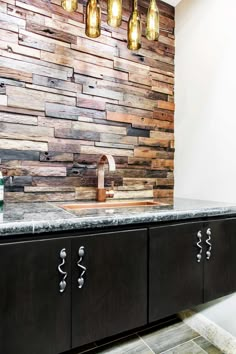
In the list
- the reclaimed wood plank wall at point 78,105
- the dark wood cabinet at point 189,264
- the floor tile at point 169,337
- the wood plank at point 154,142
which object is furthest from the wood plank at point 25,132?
the floor tile at point 169,337

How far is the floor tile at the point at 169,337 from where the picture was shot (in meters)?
1.71

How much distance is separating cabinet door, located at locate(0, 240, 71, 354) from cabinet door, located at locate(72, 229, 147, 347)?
53 millimetres

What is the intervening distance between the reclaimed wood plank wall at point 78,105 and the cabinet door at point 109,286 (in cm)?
74

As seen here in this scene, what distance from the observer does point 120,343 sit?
1.73m

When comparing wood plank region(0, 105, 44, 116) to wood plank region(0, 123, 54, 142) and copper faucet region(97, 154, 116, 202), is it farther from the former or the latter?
copper faucet region(97, 154, 116, 202)

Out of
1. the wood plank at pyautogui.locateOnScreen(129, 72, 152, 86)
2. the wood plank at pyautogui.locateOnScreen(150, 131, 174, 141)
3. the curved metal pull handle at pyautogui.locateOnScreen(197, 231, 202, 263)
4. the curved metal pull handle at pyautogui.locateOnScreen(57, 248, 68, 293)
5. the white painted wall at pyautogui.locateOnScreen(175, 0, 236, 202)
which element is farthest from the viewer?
the wood plank at pyautogui.locateOnScreen(150, 131, 174, 141)

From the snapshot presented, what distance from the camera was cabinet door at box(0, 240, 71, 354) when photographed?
0.97 m

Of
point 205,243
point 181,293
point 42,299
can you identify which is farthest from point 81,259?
point 205,243

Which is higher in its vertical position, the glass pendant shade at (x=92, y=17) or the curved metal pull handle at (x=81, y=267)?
the glass pendant shade at (x=92, y=17)

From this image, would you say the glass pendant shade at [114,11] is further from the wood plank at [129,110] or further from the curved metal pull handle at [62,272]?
the curved metal pull handle at [62,272]

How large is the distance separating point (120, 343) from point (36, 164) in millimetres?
1313

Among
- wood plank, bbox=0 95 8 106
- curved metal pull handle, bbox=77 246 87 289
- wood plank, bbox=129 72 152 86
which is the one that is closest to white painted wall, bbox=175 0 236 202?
wood plank, bbox=129 72 152 86

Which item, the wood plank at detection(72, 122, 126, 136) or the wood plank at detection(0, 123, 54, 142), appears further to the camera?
the wood plank at detection(72, 122, 126, 136)

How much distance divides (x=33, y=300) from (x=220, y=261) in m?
1.09
